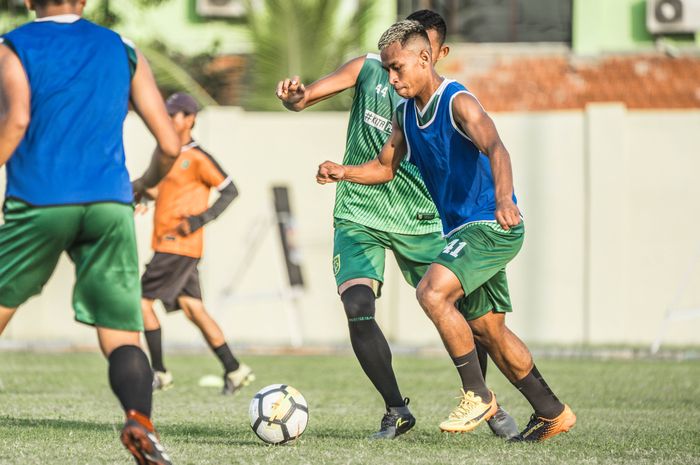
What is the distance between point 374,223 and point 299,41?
11.5 m

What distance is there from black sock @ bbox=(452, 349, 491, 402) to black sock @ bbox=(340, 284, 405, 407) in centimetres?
62

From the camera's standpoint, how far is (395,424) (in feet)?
22.7

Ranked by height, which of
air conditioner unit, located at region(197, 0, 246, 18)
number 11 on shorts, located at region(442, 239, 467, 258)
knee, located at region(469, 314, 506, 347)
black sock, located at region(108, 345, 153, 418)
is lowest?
knee, located at region(469, 314, 506, 347)

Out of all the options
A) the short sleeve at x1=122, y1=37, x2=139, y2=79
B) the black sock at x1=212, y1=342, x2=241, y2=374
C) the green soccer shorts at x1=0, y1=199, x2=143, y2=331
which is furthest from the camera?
the black sock at x1=212, y1=342, x2=241, y2=374

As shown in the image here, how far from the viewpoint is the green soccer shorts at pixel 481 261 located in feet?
20.8

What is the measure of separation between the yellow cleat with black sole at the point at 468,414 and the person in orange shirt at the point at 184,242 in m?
3.80

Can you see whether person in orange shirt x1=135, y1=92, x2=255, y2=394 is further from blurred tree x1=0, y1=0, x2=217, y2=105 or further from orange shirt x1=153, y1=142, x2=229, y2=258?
blurred tree x1=0, y1=0, x2=217, y2=105

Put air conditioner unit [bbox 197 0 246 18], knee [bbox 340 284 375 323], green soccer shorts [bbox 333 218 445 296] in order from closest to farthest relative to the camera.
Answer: knee [bbox 340 284 375 323] → green soccer shorts [bbox 333 218 445 296] → air conditioner unit [bbox 197 0 246 18]

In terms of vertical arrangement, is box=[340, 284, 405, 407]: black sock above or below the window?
below

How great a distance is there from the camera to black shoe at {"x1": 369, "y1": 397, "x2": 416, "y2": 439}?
22.7ft

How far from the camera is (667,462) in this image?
6062 mm

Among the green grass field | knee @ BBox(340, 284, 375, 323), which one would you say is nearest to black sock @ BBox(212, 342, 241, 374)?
the green grass field

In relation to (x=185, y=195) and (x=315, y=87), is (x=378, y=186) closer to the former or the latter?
(x=315, y=87)

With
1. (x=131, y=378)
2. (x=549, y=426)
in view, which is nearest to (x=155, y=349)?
(x=549, y=426)
